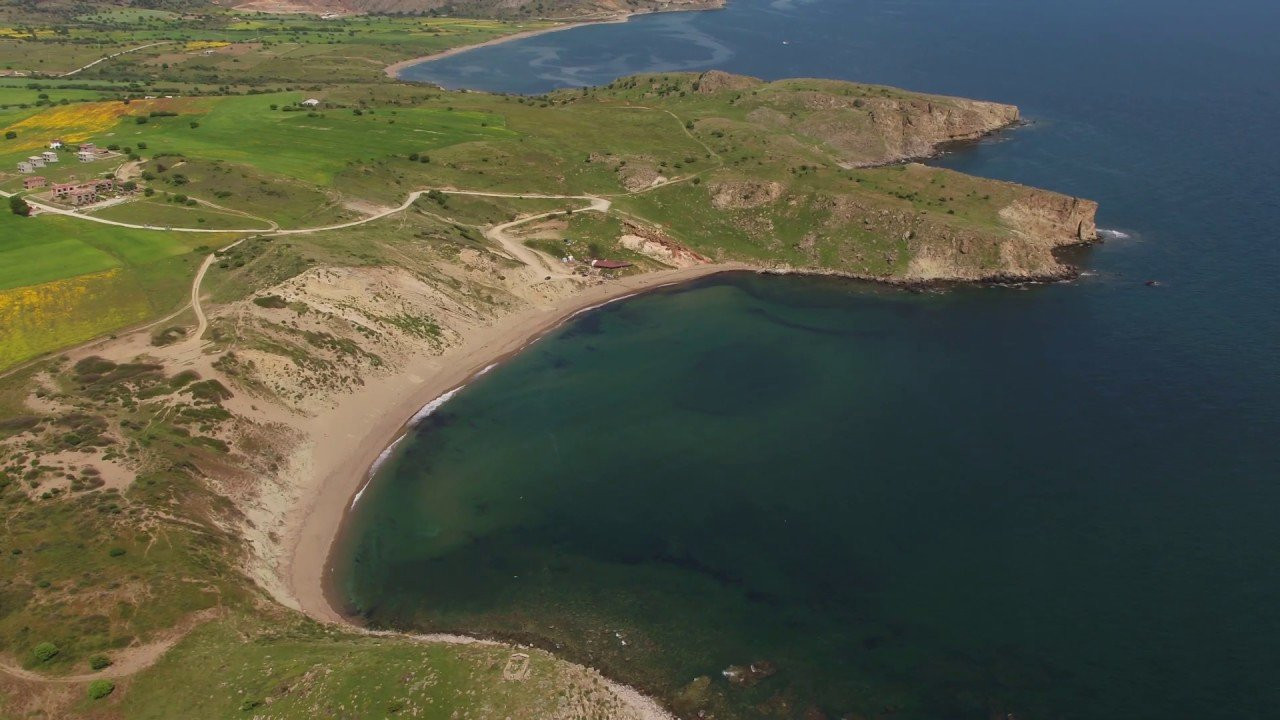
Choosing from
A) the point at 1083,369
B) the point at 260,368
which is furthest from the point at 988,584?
the point at 260,368

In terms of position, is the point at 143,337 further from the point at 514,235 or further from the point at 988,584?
the point at 988,584

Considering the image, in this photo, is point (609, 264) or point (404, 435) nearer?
point (404, 435)

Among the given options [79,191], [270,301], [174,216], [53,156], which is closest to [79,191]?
[79,191]

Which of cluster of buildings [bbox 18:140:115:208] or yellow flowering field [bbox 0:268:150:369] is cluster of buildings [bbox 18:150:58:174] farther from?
yellow flowering field [bbox 0:268:150:369]

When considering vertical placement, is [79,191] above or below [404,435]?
above

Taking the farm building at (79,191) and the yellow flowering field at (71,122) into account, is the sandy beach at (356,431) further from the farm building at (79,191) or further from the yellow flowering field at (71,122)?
the yellow flowering field at (71,122)

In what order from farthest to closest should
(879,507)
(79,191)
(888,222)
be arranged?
1. (888,222)
2. (79,191)
3. (879,507)

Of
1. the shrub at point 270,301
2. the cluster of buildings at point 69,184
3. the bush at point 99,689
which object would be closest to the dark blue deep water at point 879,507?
the bush at point 99,689

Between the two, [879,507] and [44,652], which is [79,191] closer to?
[44,652]

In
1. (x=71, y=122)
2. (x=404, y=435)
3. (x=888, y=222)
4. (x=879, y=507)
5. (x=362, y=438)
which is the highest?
(x=71, y=122)

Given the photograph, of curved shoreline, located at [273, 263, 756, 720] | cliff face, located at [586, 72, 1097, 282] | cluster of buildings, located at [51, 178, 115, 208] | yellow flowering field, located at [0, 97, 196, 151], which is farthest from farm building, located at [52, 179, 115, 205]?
cliff face, located at [586, 72, 1097, 282]

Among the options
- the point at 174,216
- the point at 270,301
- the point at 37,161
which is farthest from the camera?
the point at 37,161
